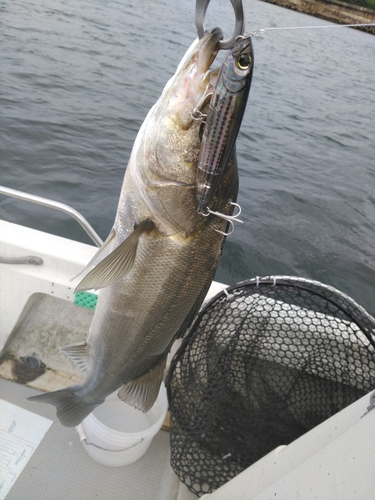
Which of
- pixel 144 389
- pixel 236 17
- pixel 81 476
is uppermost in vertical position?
pixel 236 17

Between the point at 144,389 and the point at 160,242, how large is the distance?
91cm

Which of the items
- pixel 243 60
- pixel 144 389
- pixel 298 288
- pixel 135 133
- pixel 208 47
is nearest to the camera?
pixel 243 60

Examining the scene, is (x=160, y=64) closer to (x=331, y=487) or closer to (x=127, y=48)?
(x=127, y=48)

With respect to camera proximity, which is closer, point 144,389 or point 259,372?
point 144,389

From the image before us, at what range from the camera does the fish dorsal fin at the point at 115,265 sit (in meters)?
1.82

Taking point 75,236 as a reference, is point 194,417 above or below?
above

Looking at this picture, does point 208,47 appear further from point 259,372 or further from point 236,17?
point 259,372

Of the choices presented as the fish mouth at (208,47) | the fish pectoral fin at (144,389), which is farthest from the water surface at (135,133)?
the fish mouth at (208,47)

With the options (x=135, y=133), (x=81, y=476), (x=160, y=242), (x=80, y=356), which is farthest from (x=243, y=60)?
(x=135, y=133)

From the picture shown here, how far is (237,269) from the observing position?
6.56 m

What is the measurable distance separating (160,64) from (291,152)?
568 cm

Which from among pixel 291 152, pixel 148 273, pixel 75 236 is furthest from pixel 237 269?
pixel 291 152

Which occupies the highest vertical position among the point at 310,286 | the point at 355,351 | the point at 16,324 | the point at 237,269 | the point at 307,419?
the point at 310,286

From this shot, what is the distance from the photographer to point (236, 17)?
4.61 ft
